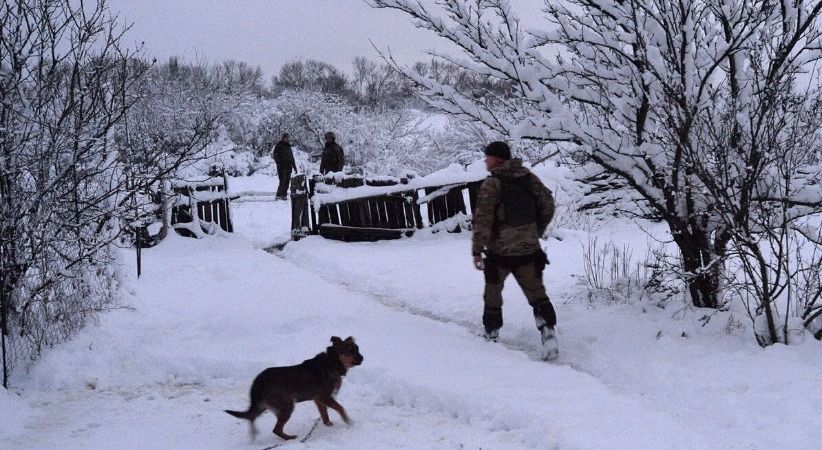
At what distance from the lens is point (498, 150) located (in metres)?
5.50

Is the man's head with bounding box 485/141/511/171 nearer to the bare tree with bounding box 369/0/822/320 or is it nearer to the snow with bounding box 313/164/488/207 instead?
the bare tree with bounding box 369/0/822/320

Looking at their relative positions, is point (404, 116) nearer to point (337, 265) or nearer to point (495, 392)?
point (337, 265)

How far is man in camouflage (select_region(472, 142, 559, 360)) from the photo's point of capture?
17.7 ft

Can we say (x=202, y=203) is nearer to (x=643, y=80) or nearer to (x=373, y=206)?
(x=373, y=206)

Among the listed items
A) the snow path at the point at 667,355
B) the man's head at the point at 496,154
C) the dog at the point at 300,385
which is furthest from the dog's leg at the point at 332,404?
the man's head at the point at 496,154

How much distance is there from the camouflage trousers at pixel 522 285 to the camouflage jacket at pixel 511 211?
0.08 meters

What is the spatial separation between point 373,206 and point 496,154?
22.6 ft

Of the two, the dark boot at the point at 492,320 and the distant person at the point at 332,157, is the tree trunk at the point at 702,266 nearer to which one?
the dark boot at the point at 492,320

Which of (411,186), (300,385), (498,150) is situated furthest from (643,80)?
(411,186)

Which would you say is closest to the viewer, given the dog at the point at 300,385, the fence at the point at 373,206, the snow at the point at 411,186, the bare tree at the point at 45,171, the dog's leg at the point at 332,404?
the dog at the point at 300,385

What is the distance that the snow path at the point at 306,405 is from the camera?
3836 mm

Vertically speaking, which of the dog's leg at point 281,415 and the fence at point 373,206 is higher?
the fence at point 373,206

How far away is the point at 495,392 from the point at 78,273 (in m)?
4.17

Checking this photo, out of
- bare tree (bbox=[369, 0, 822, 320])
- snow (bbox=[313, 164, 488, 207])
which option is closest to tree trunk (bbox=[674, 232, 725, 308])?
bare tree (bbox=[369, 0, 822, 320])
